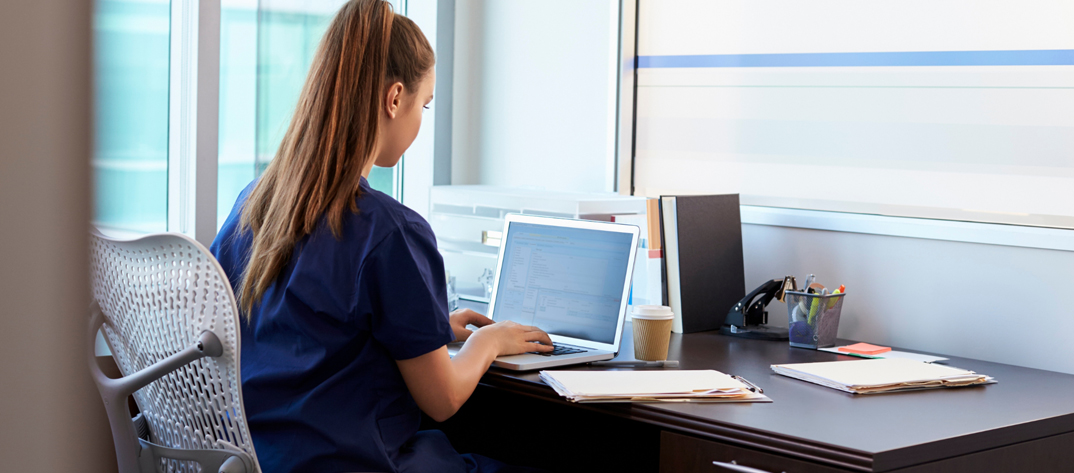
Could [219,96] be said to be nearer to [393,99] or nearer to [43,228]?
[393,99]

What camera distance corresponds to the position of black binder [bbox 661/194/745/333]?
68.5 inches

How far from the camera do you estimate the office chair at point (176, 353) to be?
39.6 inches

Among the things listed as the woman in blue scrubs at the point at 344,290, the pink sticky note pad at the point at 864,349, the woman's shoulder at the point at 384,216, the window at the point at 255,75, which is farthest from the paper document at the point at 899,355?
the window at the point at 255,75

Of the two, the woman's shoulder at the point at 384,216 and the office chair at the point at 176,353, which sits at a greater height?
the woman's shoulder at the point at 384,216

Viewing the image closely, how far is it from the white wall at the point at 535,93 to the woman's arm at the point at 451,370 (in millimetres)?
821

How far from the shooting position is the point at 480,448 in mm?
1861

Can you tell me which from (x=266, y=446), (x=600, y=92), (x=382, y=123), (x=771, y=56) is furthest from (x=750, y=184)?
(x=266, y=446)

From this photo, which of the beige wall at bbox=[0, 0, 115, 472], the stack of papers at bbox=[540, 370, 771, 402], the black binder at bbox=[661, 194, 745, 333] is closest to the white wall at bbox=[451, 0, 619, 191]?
the black binder at bbox=[661, 194, 745, 333]

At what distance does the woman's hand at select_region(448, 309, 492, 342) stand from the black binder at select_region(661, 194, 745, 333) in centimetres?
39

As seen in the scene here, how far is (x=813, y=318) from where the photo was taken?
159cm

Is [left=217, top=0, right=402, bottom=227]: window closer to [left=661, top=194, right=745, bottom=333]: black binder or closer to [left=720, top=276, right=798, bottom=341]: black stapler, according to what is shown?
[left=661, top=194, right=745, bottom=333]: black binder

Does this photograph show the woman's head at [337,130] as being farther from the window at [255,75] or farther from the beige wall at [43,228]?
the beige wall at [43,228]

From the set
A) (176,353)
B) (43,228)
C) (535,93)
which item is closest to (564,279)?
(176,353)

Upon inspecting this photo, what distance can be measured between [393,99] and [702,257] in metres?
0.75
